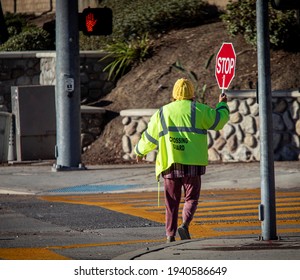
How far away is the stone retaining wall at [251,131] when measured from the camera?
81.1ft

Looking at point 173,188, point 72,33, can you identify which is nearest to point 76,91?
point 72,33

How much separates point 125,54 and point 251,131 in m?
5.25

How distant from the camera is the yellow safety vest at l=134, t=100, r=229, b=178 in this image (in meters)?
13.6

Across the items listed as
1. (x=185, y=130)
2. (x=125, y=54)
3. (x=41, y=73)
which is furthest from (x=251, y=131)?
(x=185, y=130)

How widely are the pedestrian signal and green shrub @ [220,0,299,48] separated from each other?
16.4 ft

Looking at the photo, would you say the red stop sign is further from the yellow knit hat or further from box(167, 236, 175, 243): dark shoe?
box(167, 236, 175, 243): dark shoe

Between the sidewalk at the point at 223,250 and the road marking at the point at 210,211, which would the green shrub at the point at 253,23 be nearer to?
the road marking at the point at 210,211

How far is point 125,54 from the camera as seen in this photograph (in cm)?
2908

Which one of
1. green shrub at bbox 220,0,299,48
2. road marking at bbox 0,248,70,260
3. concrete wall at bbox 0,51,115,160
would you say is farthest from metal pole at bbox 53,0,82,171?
road marking at bbox 0,248,70,260

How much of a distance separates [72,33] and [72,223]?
8.18 meters

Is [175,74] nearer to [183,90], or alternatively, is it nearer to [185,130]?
[183,90]

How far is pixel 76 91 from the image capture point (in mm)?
23906
